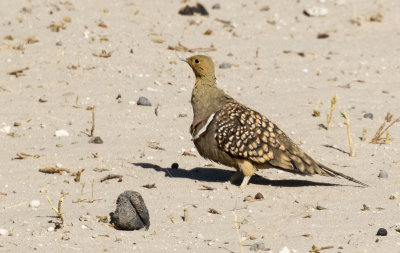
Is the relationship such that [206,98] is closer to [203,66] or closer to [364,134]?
[203,66]

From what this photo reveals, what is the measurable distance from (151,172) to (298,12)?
6.81 m

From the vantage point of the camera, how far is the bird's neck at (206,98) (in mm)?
6773

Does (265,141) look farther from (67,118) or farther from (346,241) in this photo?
(67,118)

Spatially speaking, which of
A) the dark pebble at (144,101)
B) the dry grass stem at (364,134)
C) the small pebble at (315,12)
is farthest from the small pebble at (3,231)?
the small pebble at (315,12)

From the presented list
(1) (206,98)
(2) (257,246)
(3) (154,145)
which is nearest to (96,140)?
(3) (154,145)

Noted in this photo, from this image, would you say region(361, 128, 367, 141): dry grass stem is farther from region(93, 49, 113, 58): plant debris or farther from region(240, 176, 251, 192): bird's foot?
region(93, 49, 113, 58): plant debris

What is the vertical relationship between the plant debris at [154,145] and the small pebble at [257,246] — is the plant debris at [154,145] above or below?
below

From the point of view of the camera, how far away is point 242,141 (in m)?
6.53

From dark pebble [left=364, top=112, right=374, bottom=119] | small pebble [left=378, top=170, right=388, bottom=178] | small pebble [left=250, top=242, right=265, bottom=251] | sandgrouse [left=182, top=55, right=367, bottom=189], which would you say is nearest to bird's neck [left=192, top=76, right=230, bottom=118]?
sandgrouse [left=182, top=55, right=367, bottom=189]

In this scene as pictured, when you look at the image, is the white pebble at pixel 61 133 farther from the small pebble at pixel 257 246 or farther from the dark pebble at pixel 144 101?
the small pebble at pixel 257 246

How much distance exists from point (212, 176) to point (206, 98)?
0.79 metres

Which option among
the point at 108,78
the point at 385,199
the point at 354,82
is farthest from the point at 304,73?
the point at 385,199

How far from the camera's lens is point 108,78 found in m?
9.73

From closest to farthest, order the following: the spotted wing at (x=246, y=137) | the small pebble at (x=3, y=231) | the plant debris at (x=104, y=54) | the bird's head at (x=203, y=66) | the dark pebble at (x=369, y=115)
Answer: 1. the small pebble at (x=3, y=231)
2. the spotted wing at (x=246, y=137)
3. the bird's head at (x=203, y=66)
4. the dark pebble at (x=369, y=115)
5. the plant debris at (x=104, y=54)
